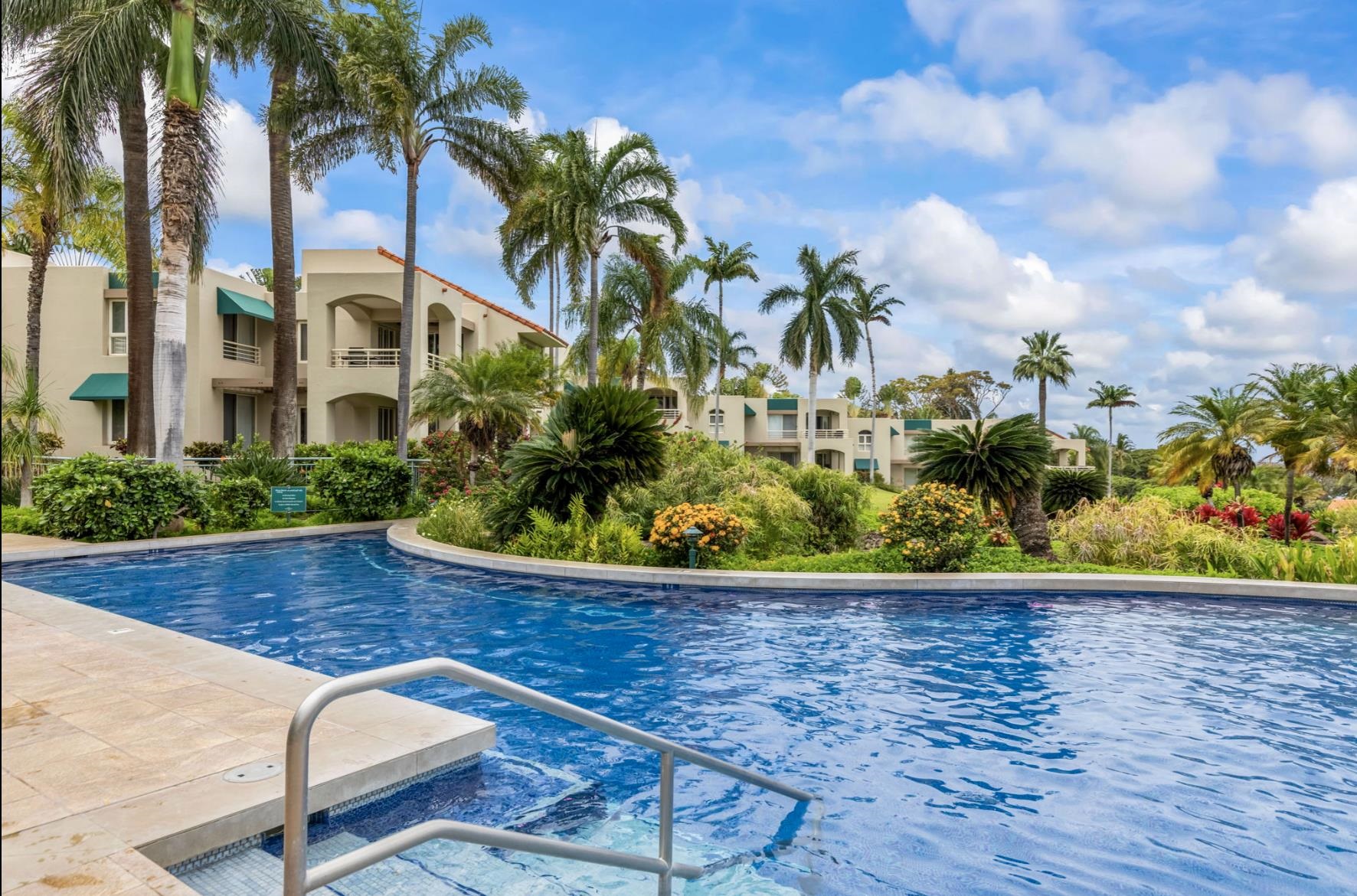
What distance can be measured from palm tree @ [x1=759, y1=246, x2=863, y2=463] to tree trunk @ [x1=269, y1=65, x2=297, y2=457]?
2683 cm

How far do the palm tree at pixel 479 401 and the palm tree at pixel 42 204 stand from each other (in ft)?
29.1

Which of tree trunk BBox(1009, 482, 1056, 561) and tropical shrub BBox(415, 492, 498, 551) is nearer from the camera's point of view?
tree trunk BBox(1009, 482, 1056, 561)

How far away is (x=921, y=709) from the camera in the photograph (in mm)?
7219

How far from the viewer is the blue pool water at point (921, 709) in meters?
4.93

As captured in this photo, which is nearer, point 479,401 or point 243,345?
point 479,401

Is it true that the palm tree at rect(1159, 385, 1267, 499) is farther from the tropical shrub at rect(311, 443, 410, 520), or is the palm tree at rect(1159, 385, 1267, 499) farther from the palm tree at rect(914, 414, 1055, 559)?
the tropical shrub at rect(311, 443, 410, 520)

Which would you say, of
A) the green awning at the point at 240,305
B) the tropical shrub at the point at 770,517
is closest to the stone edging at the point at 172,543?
the tropical shrub at the point at 770,517

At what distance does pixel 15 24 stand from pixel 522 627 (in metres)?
17.0

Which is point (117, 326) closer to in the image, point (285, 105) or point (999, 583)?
point (285, 105)

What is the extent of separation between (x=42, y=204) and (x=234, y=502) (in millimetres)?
10267

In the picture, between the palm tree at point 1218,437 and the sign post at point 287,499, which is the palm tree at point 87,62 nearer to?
the sign post at point 287,499

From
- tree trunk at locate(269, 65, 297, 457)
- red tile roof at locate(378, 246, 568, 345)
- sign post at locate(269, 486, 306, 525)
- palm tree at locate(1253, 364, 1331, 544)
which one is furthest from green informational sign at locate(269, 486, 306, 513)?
palm tree at locate(1253, 364, 1331, 544)

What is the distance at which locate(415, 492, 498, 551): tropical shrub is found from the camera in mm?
16078

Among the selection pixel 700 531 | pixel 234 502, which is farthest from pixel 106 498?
pixel 700 531
